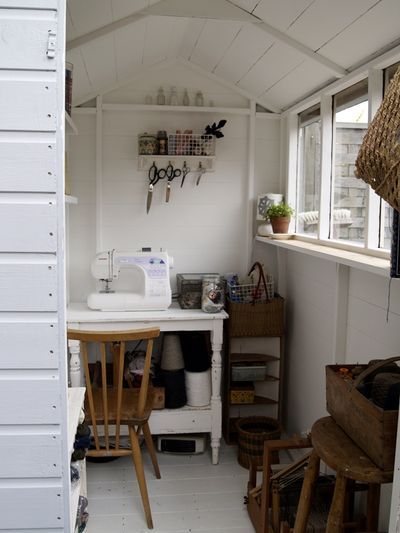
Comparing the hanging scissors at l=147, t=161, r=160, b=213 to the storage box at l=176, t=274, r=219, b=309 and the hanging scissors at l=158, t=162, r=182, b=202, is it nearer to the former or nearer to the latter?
the hanging scissors at l=158, t=162, r=182, b=202

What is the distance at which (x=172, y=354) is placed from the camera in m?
3.44

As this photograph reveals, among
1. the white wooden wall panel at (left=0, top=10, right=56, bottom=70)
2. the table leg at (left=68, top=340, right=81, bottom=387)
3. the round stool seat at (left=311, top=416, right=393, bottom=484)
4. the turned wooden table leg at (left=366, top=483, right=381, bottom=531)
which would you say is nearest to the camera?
the white wooden wall panel at (left=0, top=10, right=56, bottom=70)

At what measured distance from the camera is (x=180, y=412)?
10.9 ft

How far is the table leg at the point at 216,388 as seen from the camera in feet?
10.8

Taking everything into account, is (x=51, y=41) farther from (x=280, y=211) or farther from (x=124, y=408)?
(x=280, y=211)

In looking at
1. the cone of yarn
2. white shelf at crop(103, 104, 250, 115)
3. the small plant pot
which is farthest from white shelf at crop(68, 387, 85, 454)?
white shelf at crop(103, 104, 250, 115)

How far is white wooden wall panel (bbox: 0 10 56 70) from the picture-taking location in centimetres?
141

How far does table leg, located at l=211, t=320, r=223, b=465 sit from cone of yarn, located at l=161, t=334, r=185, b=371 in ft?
0.74

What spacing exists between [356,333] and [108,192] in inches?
72.1

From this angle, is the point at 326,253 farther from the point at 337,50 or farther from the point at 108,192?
the point at 108,192

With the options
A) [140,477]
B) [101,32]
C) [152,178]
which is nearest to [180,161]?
[152,178]

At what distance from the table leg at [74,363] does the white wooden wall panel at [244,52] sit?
71.4 inches

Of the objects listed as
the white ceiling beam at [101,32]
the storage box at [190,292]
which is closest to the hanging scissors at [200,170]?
the storage box at [190,292]

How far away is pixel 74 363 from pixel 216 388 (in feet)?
2.72
